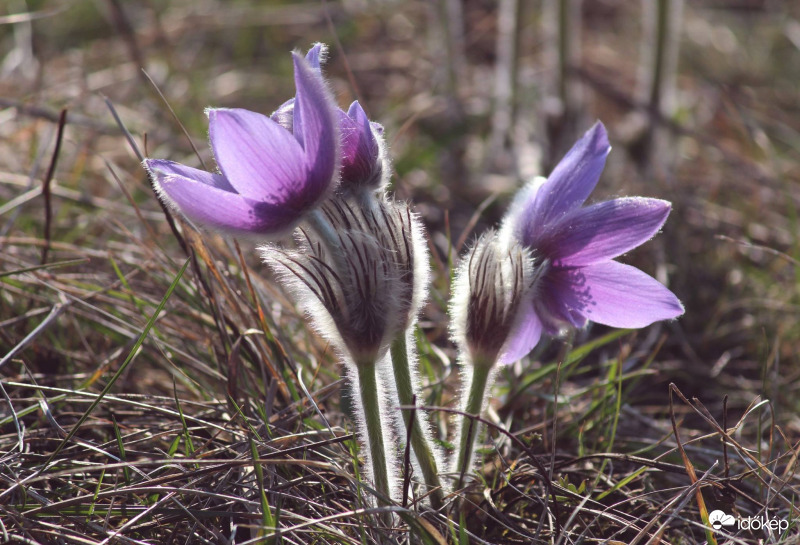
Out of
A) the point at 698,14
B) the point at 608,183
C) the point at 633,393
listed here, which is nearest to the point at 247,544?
the point at 633,393

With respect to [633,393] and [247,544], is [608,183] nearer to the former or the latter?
[633,393]

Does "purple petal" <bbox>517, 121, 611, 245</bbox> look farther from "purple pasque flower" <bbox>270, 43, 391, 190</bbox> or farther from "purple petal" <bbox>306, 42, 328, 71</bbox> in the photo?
"purple petal" <bbox>306, 42, 328, 71</bbox>

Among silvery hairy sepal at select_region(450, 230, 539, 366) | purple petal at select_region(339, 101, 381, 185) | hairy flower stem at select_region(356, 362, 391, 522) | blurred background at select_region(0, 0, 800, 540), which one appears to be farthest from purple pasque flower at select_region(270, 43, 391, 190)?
blurred background at select_region(0, 0, 800, 540)

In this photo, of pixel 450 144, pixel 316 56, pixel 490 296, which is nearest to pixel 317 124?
pixel 316 56
